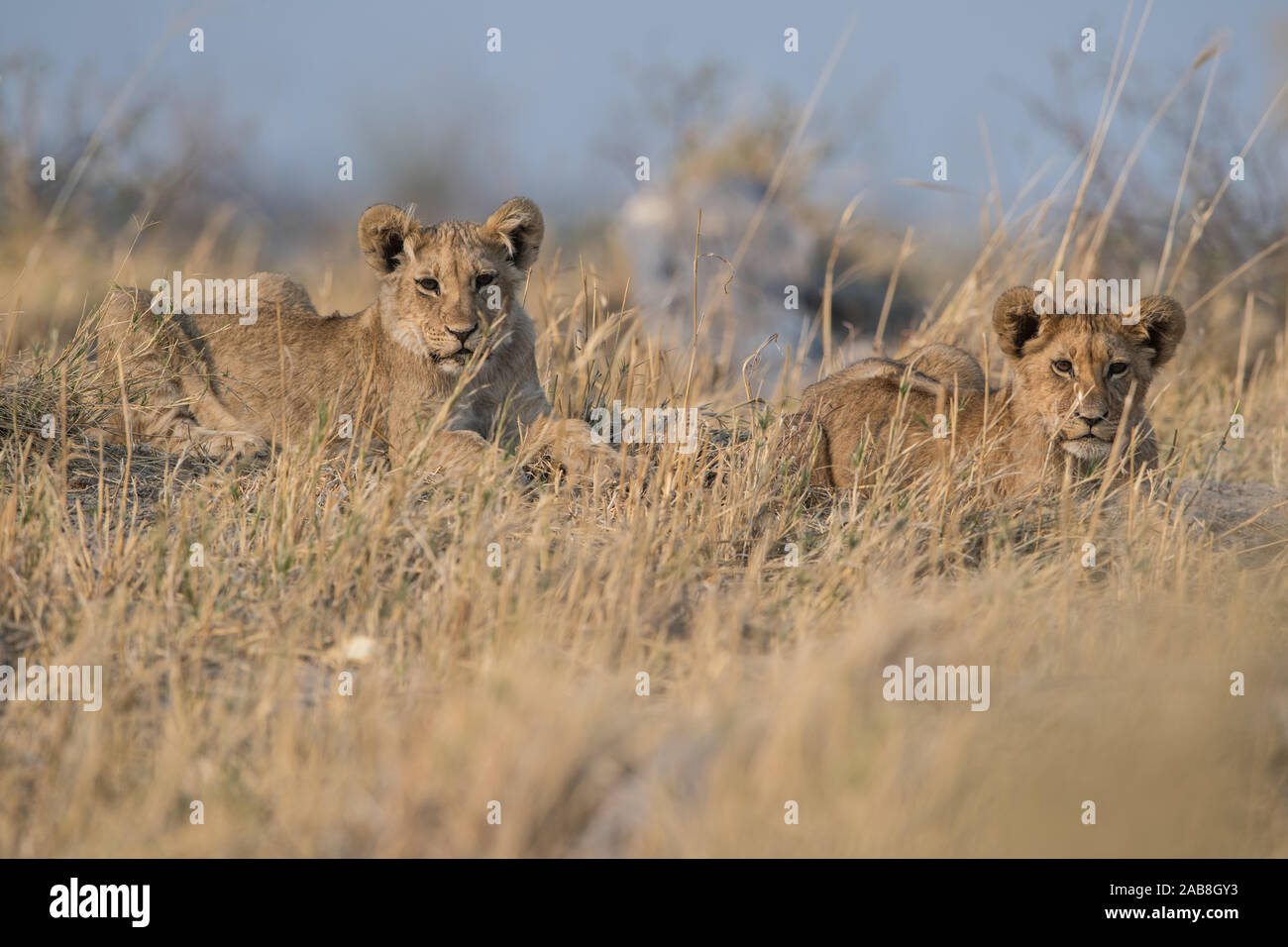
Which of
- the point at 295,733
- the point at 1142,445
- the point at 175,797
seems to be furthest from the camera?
the point at 1142,445

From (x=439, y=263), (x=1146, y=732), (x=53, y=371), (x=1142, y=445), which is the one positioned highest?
(x=439, y=263)

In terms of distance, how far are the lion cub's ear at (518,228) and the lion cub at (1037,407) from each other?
1485 mm

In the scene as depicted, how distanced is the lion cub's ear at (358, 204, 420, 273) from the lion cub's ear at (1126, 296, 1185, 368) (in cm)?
316

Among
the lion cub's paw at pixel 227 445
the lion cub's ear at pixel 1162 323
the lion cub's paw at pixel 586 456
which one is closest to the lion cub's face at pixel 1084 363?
the lion cub's ear at pixel 1162 323

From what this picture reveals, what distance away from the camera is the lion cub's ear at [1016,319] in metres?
5.34

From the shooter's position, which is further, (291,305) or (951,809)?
(291,305)

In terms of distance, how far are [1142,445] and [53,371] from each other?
4.65 metres

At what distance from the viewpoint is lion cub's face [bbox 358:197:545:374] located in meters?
5.52

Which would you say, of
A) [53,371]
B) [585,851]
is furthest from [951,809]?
[53,371]

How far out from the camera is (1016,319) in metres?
5.40

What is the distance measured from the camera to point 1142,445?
541cm

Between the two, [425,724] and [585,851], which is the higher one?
[425,724]

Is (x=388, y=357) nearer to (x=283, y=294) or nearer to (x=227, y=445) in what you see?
(x=227, y=445)

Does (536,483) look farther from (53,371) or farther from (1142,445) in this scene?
(1142,445)
